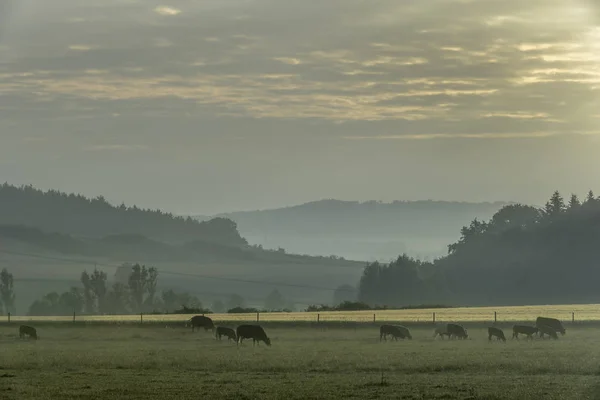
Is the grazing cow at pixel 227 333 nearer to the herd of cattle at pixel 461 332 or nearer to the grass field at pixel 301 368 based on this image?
the grass field at pixel 301 368

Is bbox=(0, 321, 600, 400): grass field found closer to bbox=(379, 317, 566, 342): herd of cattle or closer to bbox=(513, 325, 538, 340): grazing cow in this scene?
bbox=(379, 317, 566, 342): herd of cattle

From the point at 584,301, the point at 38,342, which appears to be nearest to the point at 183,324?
the point at 38,342

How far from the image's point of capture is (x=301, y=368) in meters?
40.1

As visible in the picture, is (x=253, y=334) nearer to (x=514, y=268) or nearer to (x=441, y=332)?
(x=441, y=332)

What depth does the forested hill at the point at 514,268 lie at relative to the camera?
143375mm

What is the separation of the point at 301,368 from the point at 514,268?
365 ft

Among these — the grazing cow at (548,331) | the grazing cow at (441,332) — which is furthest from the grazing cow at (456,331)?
the grazing cow at (548,331)

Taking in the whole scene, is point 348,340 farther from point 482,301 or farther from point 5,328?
point 482,301

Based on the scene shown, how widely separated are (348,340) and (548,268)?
90379 millimetres

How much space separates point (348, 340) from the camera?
60.3 meters

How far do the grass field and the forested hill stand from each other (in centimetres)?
8246

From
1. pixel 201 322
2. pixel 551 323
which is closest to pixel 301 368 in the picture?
pixel 201 322

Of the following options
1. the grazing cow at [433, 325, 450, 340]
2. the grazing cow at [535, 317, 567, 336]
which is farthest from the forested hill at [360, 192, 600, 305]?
the grazing cow at [433, 325, 450, 340]

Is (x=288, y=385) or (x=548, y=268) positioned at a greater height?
(x=548, y=268)
